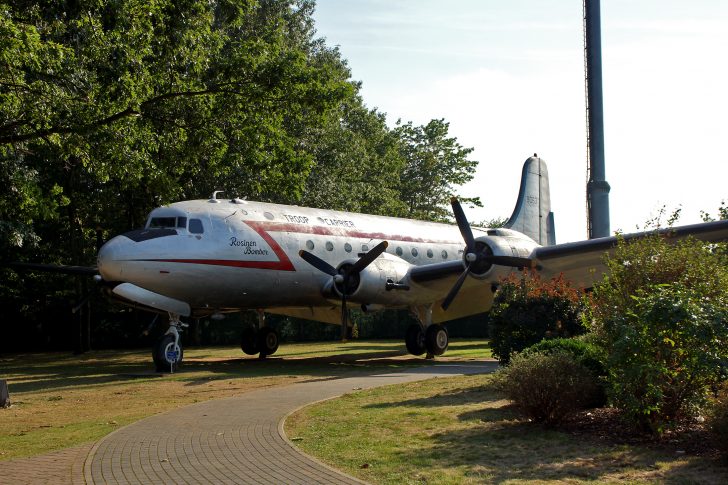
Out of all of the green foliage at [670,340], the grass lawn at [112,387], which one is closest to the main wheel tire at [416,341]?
the grass lawn at [112,387]

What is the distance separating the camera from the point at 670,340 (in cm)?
887

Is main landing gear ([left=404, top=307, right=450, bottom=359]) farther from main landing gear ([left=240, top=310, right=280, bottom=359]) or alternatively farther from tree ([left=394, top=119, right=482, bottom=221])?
tree ([left=394, top=119, right=482, bottom=221])

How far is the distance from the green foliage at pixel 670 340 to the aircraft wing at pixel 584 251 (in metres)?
9.40

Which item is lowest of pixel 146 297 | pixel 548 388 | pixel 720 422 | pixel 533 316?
pixel 720 422

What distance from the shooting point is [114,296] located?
64.6 feet

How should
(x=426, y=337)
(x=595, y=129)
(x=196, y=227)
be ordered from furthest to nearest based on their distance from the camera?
1. (x=595, y=129)
2. (x=426, y=337)
3. (x=196, y=227)

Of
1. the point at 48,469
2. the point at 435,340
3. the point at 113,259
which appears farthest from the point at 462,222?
the point at 48,469

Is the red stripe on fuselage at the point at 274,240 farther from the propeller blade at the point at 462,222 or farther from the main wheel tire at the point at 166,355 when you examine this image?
the propeller blade at the point at 462,222

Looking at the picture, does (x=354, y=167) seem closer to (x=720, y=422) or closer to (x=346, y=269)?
(x=346, y=269)

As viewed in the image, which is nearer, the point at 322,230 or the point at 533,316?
the point at 533,316

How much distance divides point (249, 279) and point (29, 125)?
7.08m

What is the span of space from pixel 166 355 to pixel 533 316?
10.2 meters

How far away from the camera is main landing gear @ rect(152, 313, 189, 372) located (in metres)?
19.6

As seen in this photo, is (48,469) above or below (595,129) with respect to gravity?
below
